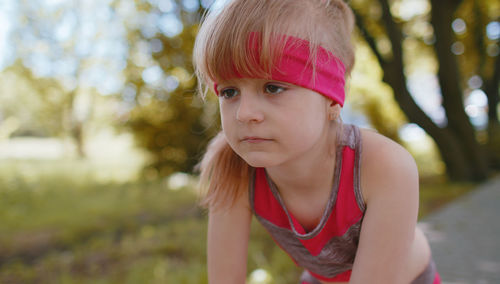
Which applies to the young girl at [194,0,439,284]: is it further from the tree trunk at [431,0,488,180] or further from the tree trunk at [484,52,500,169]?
the tree trunk at [484,52,500,169]

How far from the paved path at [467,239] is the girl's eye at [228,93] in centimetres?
279

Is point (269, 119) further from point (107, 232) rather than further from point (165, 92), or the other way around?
point (165, 92)

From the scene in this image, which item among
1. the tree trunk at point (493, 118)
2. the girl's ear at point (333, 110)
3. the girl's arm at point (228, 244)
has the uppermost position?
the girl's ear at point (333, 110)

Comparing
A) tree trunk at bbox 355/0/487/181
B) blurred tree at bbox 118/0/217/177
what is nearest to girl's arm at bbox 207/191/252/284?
blurred tree at bbox 118/0/217/177

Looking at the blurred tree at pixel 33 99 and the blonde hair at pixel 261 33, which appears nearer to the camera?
the blonde hair at pixel 261 33

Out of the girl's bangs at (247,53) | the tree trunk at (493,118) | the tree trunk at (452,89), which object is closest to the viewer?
the girl's bangs at (247,53)

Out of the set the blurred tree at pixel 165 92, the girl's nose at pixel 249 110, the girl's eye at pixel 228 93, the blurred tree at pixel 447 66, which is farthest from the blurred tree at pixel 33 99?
the girl's nose at pixel 249 110

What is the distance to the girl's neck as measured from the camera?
1.34 meters

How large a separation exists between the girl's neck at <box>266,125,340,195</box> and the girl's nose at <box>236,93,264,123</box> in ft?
0.96

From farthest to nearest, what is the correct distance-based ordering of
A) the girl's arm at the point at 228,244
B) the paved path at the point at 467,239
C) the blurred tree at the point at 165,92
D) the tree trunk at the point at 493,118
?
the tree trunk at the point at 493,118
the blurred tree at the point at 165,92
the paved path at the point at 467,239
the girl's arm at the point at 228,244

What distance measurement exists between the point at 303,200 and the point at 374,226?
0.29m

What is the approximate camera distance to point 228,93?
1217mm

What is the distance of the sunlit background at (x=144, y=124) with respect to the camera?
4.45 metres

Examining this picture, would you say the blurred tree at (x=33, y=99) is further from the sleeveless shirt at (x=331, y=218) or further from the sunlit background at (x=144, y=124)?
the sleeveless shirt at (x=331, y=218)
